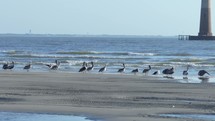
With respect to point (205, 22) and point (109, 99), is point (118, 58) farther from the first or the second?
point (205, 22)

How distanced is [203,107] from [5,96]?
5.75m

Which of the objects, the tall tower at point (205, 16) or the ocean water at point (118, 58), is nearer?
the ocean water at point (118, 58)

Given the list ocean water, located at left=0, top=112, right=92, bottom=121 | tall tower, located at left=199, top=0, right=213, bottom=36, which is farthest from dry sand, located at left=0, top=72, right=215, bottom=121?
tall tower, located at left=199, top=0, right=213, bottom=36

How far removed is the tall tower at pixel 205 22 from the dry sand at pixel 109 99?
99.1m

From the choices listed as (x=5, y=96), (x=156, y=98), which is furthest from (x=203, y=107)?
(x=5, y=96)

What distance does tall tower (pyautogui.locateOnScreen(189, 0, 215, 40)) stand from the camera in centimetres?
12300

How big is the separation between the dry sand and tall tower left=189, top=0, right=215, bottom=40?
325ft

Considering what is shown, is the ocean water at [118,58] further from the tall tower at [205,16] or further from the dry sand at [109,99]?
the tall tower at [205,16]

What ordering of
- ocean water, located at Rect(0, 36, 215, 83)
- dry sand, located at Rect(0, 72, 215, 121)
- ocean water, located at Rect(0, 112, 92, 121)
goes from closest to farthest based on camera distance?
1. ocean water, located at Rect(0, 112, 92, 121)
2. dry sand, located at Rect(0, 72, 215, 121)
3. ocean water, located at Rect(0, 36, 215, 83)

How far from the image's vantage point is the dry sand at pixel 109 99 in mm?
15766

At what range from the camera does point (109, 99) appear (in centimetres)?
1870

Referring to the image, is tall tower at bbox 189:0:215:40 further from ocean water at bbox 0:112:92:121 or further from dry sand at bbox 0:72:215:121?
ocean water at bbox 0:112:92:121

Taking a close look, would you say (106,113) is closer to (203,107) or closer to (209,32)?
(203,107)

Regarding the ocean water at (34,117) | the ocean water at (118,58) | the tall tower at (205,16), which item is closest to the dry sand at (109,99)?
the ocean water at (34,117)
